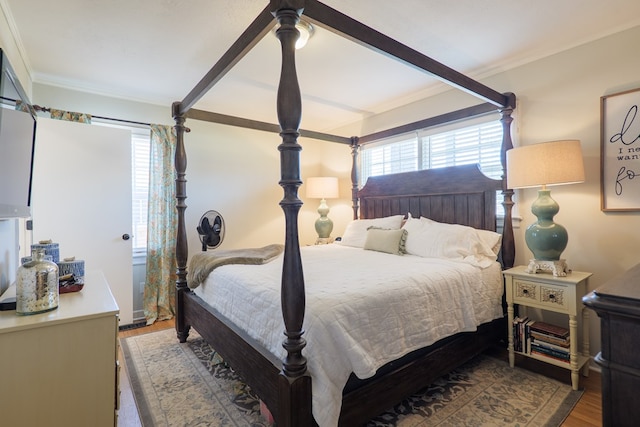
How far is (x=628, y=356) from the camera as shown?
750 mm

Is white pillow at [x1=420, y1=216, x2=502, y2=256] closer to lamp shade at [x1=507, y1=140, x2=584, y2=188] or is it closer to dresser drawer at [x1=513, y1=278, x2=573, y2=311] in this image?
dresser drawer at [x1=513, y1=278, x2=573, y2=311]

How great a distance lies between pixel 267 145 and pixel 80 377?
3.63 metres

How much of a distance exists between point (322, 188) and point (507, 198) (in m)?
2.30

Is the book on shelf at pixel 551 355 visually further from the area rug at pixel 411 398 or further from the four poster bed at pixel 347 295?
the four poster bed at pixel 347 295

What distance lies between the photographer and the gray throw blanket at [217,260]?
2.47m

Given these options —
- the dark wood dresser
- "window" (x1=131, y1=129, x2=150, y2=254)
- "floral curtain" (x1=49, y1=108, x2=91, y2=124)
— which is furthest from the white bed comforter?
"floral curtain" (x1=49, y1=108, x2=91, y2=124)

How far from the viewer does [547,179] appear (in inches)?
84.1

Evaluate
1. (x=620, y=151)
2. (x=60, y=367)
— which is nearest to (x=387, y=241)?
(x=620, y=151)

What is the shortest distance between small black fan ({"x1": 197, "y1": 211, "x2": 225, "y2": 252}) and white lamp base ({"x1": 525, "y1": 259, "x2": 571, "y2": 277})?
299 centimetres

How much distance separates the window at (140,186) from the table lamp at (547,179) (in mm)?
3689

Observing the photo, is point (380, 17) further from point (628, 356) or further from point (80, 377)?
point (80, 377)

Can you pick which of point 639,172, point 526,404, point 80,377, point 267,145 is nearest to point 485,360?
point 526,404

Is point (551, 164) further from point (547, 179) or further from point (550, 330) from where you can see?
point (550, 330)

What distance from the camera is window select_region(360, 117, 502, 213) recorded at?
9.66 feet
